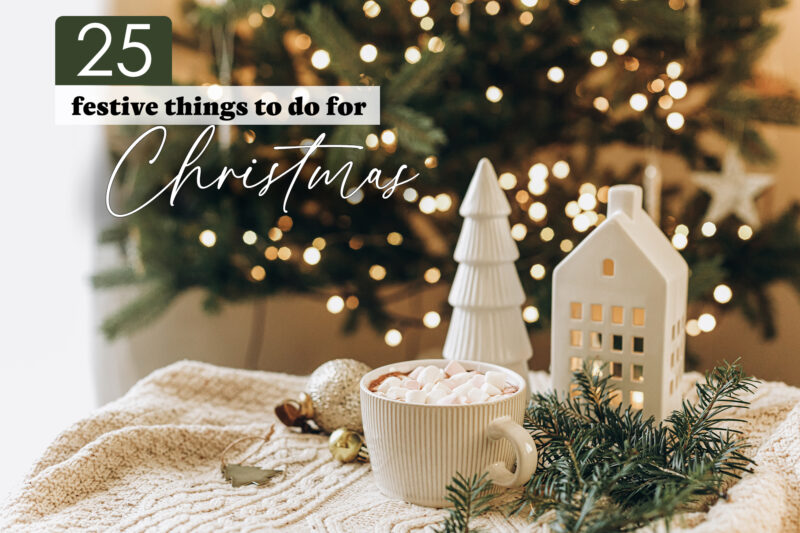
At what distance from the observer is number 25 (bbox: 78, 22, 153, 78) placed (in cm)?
109

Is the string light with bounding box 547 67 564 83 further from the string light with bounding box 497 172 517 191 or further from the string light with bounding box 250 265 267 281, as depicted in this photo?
the string light with bounding box 250 265 267 281

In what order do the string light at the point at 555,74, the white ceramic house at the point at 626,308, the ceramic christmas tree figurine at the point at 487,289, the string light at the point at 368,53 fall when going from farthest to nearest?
the string light at the point at 555,74
the string light at the point at 368,53
the ceramic christmas tree figurine at the point at 487,289
the white ceramic house at the point at 626,308

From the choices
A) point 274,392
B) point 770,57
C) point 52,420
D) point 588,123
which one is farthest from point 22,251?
point 770,57

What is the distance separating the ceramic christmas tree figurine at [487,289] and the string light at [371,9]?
21.5 inches

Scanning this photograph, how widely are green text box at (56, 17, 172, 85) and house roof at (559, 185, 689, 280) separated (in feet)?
2.50

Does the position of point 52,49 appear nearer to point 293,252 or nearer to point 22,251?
point 22,251

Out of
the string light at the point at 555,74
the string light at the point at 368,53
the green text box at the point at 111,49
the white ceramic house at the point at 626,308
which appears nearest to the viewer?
the white ceramic house at the point at 626,308

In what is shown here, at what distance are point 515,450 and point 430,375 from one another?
123 millimetres

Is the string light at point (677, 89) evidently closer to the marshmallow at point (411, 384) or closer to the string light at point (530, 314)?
the string light at point (530, 314)

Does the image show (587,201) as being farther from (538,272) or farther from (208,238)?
(208,238)

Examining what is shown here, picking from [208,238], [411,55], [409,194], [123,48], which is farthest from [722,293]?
[123,48]

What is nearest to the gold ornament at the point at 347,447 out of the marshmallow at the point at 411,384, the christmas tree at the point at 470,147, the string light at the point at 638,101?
the marshmallow at the point at 411,384

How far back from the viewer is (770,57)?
1.66 metres

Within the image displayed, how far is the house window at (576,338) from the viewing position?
79 centimetres
